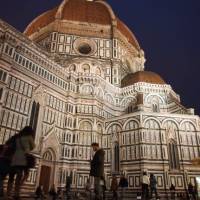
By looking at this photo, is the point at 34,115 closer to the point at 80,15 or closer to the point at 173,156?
the point at 173,156

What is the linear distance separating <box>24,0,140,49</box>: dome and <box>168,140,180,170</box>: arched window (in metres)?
22.1

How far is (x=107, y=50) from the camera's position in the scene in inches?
1384

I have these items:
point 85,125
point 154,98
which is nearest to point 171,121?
point 154,98

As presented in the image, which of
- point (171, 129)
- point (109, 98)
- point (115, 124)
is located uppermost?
point (109, 98)

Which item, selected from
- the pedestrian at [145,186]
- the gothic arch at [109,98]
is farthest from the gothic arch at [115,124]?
the pedestrian at [145,186]

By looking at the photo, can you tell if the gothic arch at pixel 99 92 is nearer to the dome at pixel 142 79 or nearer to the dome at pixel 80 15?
the dome at pixel 142 79

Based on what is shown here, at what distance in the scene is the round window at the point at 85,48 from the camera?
35.2 metres

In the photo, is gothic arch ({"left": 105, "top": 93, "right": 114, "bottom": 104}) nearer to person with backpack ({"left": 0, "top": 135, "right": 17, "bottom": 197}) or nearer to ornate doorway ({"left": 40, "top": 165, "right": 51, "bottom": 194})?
ornate doorway ({"left": 40, "top": 165, "right": 51, "bottom": 194})

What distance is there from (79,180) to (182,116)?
43.3 ft

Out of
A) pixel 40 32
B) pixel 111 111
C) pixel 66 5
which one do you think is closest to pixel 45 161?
pixel 111 111

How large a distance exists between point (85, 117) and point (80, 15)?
2003 cm

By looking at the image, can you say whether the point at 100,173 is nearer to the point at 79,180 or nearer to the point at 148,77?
the point at 79,180

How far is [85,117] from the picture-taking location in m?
25.5

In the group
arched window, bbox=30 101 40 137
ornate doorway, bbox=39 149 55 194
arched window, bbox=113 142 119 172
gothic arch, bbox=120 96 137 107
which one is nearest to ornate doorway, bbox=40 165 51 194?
ornate doorway, bbox=39 149 55 194
